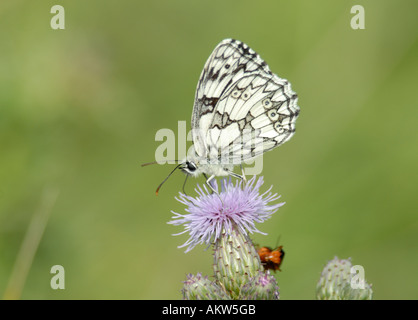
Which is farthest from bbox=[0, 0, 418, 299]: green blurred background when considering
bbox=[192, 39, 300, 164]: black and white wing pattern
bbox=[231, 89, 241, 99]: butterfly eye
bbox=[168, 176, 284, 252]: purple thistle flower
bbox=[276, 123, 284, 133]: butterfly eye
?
bbox=[276, 123, 284, 133]: butterfly eye

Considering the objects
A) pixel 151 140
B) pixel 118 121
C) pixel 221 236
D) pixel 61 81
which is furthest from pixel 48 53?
pixel 221 236

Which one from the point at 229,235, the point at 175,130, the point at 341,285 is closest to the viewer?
the point at 341,285

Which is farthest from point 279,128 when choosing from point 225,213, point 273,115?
point 225,213

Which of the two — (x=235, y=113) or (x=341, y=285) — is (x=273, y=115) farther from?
(x=341, y=285)

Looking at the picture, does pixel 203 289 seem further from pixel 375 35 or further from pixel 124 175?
pixel 375 35

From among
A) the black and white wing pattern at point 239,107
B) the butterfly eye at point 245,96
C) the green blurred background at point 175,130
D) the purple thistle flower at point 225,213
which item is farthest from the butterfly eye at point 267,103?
the green blurred background at point 175,130

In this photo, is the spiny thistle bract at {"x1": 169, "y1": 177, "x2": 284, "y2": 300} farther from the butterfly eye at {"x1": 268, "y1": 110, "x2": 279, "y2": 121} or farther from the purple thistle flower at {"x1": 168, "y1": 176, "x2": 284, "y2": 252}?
the butterfly eye at {"x1": 268, "y1": 110, "x2": 279, "y2": 121}

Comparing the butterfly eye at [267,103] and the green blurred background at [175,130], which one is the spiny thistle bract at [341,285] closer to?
the butterfly eye at [267,103]
